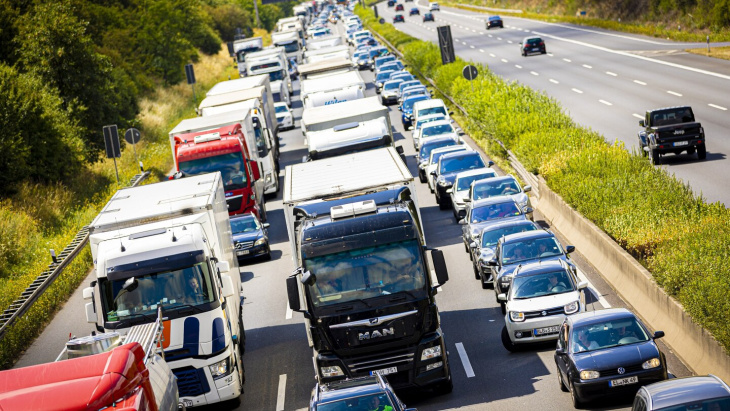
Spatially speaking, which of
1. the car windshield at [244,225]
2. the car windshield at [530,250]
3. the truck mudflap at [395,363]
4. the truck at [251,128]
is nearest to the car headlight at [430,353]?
the truck mudflap at [395,363]

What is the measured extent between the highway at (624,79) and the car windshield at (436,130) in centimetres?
558

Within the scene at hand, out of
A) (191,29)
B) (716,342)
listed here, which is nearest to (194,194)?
(716,342)

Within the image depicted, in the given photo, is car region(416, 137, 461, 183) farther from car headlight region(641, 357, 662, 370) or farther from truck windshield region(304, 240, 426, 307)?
car headlight region(641, 357, 662, 370)

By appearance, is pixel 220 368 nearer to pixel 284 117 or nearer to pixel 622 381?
pixel 622 381

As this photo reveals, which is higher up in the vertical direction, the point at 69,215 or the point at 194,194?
the point at 194,194

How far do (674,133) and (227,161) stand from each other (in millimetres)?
14296

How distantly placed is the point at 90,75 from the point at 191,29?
42.8m

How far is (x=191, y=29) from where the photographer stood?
291 feet

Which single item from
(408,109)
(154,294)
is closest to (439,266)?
(154,294)

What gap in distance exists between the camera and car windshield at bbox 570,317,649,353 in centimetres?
1491

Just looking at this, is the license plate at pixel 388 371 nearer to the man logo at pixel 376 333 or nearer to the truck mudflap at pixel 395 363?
the truck mudflap at pixel 395 363

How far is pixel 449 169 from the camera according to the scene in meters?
32.8

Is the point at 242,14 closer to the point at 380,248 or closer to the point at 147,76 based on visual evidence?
the point at 147,76

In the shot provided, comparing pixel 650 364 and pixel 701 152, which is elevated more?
pixel 650 364
